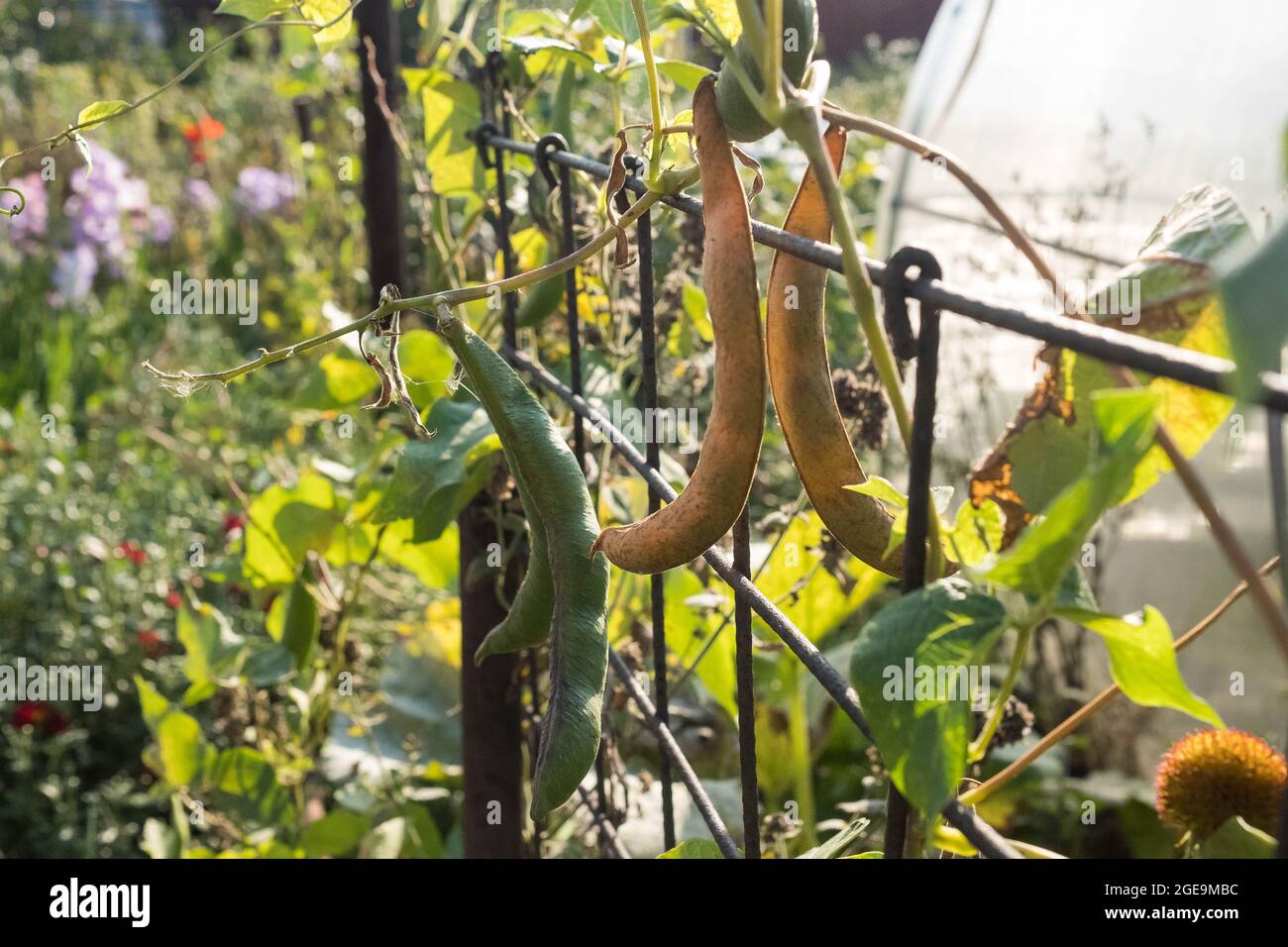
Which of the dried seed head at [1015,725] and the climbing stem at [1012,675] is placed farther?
the dried seed head at [1015,725]

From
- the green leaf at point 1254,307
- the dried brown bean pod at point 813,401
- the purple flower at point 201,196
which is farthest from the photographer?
the purple flower at point 201,196

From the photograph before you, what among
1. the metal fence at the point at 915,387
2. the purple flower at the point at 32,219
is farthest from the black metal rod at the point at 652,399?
the purple flower at the point at 32,219

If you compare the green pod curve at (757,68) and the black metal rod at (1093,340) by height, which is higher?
the green pod curve at (757,68)

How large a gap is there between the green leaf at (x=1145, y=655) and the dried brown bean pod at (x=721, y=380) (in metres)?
0.18

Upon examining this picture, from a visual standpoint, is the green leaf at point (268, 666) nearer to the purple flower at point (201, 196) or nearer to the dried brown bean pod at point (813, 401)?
the dried brown bean pod at point (813, 401)

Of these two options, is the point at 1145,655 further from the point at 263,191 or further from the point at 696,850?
the point at 263,191

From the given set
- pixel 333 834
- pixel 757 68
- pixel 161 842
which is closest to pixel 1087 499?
pixel 757 68

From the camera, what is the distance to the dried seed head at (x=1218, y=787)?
84 cm

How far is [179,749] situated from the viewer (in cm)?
133

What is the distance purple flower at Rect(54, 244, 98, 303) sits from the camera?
3529 mm

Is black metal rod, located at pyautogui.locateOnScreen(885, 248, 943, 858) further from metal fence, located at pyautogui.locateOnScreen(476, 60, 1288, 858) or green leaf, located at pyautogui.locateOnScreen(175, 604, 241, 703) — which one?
green leaf, located at pyautogui.locateOnScreen(175, 604, 241, 703)

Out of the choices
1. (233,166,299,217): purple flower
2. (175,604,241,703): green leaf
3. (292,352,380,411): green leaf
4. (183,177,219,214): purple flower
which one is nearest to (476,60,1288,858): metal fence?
(292,352,380,411): green leaf
